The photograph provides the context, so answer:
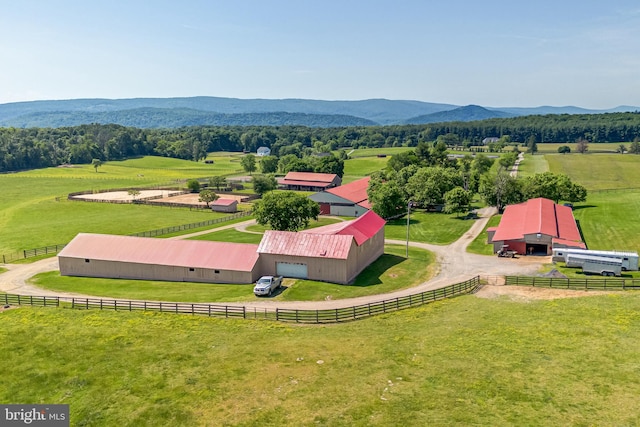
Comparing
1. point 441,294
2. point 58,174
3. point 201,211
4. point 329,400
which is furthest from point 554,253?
point 58,174

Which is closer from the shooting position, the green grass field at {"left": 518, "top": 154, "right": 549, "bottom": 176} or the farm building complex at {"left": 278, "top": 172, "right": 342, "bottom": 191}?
the farm building complex at {"left": 278, "top": 172, "right": 342, "bottom": 191}

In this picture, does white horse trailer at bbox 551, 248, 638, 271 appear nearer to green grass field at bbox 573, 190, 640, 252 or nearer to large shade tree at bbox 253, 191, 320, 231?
green grass field at bbox 573, 190, 640, 252

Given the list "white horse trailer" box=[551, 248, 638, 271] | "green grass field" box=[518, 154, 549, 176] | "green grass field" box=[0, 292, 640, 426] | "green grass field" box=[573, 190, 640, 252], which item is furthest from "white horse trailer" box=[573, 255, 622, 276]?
"green grass field" box=[518, 154, 549, 176]

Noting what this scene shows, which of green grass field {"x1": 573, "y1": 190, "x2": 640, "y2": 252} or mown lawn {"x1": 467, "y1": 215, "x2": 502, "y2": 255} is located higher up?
green grass field {"x1": 573, "y1": 190, "x2": 640, "y2": 252}

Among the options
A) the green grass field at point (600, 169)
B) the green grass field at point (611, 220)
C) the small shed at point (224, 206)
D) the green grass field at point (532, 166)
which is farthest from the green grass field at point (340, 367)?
the green grass field at point (532, 166)

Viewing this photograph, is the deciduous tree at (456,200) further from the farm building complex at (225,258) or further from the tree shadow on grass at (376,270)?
the farm building complex at (225,258)

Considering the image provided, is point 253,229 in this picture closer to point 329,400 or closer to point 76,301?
point 76,301

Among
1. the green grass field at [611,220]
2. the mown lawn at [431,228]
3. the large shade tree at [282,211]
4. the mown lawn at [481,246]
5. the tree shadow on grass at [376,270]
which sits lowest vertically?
the mown lawn at [431,228]

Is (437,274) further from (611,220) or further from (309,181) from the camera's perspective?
(309,181)
